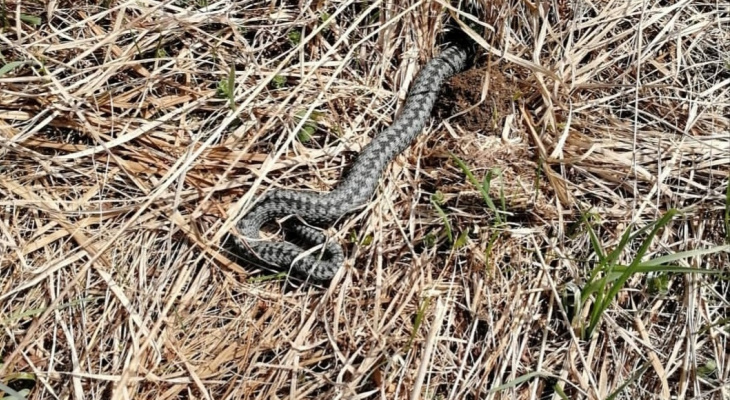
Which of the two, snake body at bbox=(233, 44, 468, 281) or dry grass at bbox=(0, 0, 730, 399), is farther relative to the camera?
snake body at bbox=(233, 44, 468, 281)

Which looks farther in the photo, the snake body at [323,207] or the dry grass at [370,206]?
the snake body at [323,207]

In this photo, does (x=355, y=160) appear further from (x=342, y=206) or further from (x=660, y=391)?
(x=660, y=391)

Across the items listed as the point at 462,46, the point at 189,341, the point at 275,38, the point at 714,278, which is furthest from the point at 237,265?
the point at 714,278
